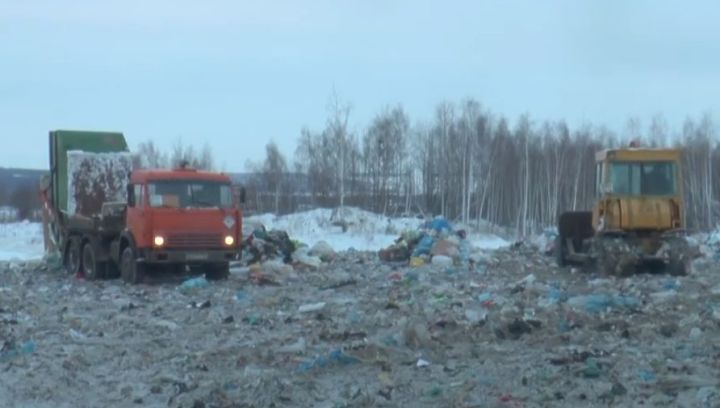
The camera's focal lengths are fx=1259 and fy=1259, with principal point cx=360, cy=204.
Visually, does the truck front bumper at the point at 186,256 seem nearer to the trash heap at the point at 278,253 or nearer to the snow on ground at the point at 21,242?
the trash heap at the point at 278,253

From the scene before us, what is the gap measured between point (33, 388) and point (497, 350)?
4.79m

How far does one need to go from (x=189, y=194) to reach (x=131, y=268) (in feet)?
6.31

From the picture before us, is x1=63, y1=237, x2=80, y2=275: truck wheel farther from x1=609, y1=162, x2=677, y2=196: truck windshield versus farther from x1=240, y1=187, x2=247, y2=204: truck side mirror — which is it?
x1=609, y1=162, x2=677, y2=196: truck windshield

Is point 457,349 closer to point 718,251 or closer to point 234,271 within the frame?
point 234,271

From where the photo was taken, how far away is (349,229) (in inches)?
1983

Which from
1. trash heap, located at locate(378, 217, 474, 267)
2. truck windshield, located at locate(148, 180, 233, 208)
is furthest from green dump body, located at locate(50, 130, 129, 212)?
trash heap, located at locate(378, 217, 474, 267)

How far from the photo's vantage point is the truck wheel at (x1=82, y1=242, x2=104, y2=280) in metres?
26.4

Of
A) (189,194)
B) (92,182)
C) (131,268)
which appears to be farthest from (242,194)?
(92,182)

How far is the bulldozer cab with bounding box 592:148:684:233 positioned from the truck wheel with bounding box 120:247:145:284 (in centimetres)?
917

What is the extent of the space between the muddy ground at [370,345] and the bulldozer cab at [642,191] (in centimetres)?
160

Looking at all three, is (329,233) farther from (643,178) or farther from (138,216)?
(643,178)

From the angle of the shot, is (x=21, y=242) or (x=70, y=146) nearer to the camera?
(x=70, y=146)

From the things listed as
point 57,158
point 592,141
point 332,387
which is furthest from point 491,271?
point 592,141

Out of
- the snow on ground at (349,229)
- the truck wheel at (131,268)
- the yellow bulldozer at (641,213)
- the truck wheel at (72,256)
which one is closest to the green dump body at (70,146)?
the truck wheel at (72,256)
